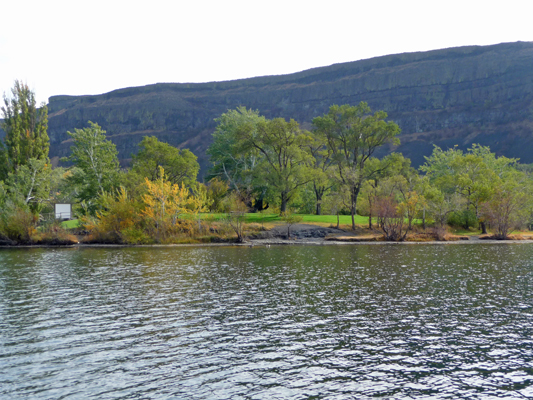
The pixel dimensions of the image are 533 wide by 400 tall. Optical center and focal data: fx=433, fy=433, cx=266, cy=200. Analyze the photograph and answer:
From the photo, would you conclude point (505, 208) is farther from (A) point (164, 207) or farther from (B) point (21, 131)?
(B) point (21, 131)

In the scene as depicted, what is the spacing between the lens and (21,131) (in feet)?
223

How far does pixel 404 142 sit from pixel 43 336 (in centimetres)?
18884

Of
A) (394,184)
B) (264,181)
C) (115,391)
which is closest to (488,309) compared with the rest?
(115,391)

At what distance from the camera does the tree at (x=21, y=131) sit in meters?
67.3

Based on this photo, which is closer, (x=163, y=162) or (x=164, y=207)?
(x=164, y=207)

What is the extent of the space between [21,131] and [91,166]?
11.6 metres

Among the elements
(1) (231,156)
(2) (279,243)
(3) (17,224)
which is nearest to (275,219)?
(2) (279,243)

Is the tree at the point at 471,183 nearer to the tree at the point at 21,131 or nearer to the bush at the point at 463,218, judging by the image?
the bush at the point at 463,218

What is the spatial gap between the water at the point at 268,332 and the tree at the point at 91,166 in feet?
116

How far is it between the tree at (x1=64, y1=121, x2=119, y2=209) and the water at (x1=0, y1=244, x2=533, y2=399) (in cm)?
3531

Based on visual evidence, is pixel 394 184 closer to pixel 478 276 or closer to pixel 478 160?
pixel 478 160

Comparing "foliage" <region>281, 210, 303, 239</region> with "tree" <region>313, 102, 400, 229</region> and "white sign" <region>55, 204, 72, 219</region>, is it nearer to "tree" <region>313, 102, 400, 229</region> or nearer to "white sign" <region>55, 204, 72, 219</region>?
"tree" <region>313, 102, 400, 229</region>

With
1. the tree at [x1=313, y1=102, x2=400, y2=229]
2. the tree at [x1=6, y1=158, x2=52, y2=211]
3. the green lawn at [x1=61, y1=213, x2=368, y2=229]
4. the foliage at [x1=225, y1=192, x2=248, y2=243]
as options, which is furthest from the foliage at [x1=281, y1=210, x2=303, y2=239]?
the tree at [x1=6, y1=158, x2=52, y2=211]

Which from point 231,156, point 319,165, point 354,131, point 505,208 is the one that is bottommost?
point 505,208
